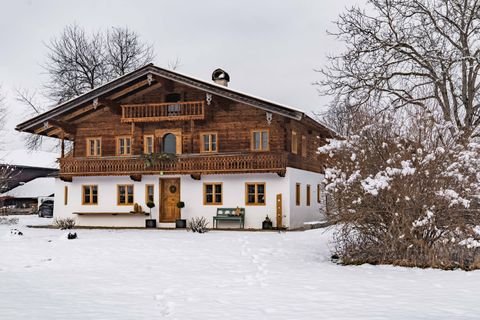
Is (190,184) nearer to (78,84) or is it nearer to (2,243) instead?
(2,243)

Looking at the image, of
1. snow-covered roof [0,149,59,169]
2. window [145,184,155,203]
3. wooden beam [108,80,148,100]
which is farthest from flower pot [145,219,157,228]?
snow-covered roof [0,149,59,169]

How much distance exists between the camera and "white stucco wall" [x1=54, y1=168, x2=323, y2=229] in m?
23.5

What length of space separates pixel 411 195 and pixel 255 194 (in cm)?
1190

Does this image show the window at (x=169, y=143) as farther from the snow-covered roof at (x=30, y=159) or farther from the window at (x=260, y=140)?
the snow-covered roof at (x=30, y=159)

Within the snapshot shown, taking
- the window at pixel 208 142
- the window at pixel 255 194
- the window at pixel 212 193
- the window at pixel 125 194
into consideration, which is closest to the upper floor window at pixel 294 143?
the window at pixel 255 194

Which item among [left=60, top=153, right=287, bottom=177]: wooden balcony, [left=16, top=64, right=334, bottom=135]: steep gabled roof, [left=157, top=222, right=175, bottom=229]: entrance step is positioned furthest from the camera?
[left=157, top=222, right=175, bottom=229]: entrance step

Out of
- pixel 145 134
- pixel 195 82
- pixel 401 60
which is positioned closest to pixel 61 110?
pixel 145 134

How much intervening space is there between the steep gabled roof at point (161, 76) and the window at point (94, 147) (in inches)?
72.0

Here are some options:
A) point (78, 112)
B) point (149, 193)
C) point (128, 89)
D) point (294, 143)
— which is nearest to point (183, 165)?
point (149, 193)

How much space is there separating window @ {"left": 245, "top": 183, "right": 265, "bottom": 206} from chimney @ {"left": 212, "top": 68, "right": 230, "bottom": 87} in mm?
6767

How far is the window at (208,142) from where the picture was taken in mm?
24922

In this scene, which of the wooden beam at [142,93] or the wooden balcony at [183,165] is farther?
the wooden beam at [142,93]

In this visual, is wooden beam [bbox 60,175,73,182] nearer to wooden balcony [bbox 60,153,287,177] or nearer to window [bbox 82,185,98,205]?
wooden balcony [bbox 60,153,287,177]

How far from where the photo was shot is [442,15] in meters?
18.1
